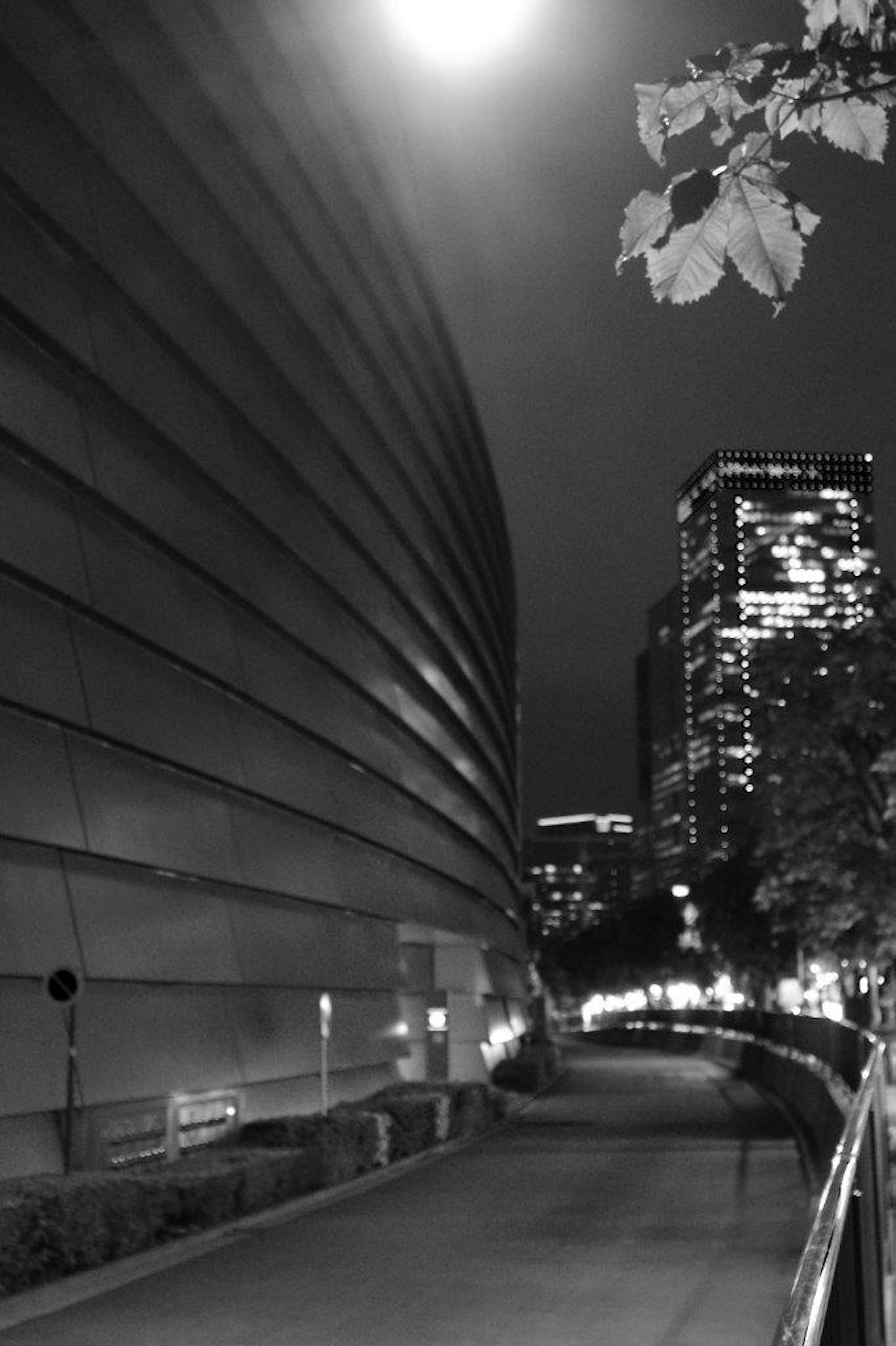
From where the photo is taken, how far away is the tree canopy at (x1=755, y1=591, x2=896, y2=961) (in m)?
33.8

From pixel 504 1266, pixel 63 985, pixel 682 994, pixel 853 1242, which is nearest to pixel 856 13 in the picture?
pixel 853 1242

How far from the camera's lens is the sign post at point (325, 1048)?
79.4 ft

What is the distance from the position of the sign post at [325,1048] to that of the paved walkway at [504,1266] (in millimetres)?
1745

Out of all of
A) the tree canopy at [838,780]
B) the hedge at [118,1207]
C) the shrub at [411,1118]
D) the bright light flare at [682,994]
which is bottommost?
the bright light flare at [682,994]

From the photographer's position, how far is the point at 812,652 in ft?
115

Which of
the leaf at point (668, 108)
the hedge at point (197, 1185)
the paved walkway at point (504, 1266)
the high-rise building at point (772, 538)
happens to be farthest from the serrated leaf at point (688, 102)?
the high-rise building at point (772, 538)

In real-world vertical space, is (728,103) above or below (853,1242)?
above

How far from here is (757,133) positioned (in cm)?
546

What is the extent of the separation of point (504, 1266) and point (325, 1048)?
8.79 m

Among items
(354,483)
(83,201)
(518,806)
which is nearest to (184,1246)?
(83,201)

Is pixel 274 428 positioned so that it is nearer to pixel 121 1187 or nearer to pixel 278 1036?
pixel 278 1036

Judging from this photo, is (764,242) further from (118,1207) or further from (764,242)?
(118,1207)

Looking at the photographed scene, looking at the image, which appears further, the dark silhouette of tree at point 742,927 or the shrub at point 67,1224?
the dark silhouette of tree at point 742,927

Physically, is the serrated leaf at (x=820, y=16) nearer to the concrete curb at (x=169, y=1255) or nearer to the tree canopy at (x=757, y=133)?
the tree canopy at (x=757, y=133)
